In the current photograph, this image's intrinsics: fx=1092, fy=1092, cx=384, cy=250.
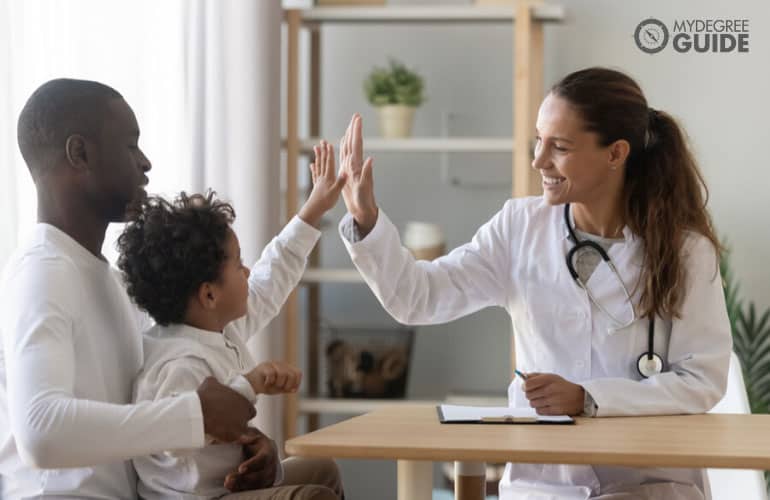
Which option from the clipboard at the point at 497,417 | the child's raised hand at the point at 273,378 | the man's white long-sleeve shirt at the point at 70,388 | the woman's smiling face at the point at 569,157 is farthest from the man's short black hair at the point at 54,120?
the woman's smiling face at the point at 569,157

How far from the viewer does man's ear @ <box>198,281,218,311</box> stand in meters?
1.62

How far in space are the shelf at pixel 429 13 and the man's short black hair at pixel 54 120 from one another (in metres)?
1.87

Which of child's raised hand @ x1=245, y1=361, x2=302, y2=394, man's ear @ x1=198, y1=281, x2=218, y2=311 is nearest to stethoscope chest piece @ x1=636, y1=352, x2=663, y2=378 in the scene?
child's raised hand @ x1=245, y1=361, x2=302, y2=394

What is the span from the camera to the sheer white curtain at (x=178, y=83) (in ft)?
6.23

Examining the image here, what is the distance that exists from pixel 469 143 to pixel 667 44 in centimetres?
81

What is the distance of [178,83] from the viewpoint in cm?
261

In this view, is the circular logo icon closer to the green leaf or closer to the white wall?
the white wall

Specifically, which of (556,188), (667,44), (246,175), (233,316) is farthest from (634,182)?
(667,44)

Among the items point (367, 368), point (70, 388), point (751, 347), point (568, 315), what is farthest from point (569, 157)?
point (751, 347)

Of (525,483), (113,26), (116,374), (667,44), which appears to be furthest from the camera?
(667,44)

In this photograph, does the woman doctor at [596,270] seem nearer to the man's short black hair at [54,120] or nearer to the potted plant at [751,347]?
the man's short black hair at [54,120]

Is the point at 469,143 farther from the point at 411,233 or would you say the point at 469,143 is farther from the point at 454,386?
the point at 454,386

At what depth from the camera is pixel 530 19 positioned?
3324 mm

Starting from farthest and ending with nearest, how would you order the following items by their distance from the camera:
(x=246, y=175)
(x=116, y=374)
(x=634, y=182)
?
(x=246, y=175) → (x=634, y=182) → (x=116, y=374)
